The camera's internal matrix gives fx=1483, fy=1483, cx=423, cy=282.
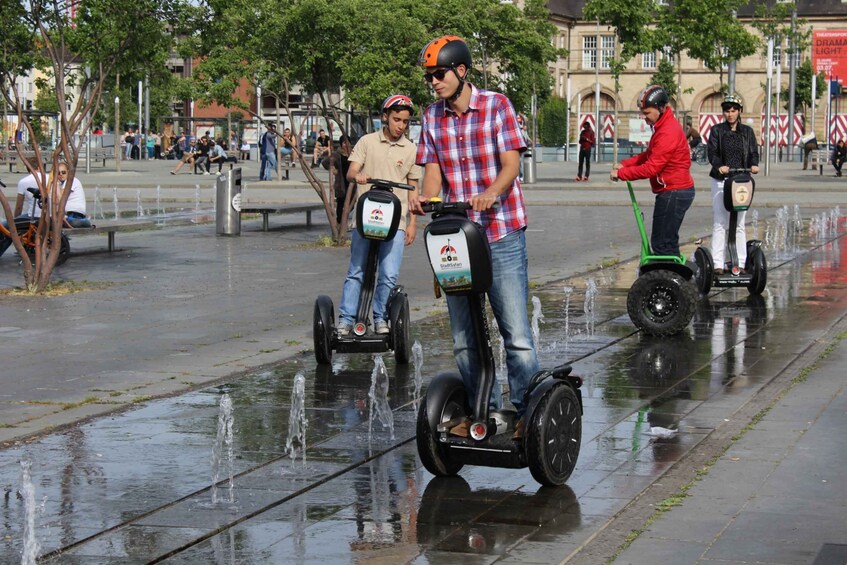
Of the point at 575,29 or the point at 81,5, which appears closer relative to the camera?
the point at 81,5

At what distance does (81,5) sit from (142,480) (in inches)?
370

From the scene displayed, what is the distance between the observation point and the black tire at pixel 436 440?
20.7 ft

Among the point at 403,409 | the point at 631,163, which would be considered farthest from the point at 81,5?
the point at 403,409

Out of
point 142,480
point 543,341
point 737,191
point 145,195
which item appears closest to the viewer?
point 142,480

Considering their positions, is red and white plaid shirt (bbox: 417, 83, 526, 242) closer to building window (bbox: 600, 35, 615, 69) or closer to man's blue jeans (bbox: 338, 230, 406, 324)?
man's blue jeans (bbox: 338, 230, 406, 324)

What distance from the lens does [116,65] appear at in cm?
1556

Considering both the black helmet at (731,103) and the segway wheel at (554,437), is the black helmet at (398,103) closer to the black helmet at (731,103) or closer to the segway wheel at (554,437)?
the segway wheel at (554,437)

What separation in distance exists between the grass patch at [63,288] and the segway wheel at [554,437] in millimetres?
8648

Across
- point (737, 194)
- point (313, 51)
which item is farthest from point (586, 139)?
point (737, 194)

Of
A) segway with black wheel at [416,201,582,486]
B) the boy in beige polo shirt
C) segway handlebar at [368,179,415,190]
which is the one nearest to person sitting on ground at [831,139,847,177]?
the boy in beige polo shirt

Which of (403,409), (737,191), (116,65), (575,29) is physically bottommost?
(403,409)

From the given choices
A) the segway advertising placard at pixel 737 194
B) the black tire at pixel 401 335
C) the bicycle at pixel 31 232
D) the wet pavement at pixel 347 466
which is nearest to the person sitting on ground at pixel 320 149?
the bicycle at pixel 31 232

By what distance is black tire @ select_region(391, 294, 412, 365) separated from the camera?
9.80m

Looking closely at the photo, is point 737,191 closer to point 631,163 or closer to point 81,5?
point 631,163
